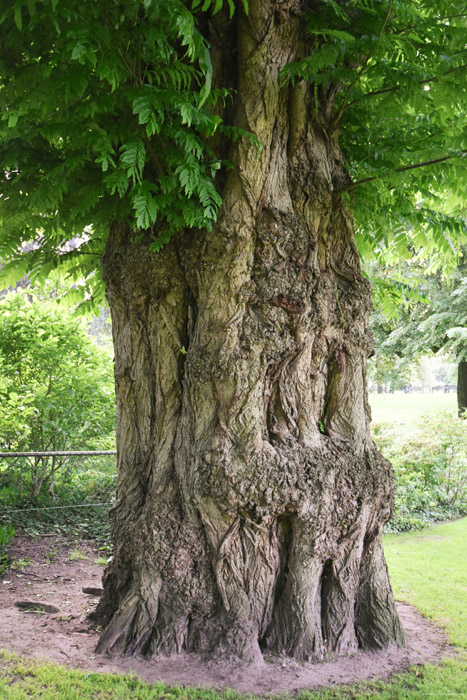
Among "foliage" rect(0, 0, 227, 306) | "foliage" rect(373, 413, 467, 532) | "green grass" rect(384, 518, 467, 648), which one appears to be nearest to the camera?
"foliage" rect(0, 0, 227, 306)

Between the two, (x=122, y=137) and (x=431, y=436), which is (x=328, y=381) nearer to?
(x=122, y=137)

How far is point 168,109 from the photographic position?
11.8ft

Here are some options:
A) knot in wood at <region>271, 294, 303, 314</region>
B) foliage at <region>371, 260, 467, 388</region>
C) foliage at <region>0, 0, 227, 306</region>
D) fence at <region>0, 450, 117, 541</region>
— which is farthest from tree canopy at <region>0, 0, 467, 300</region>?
foliage at <region>371, 260, 467, 388</region>

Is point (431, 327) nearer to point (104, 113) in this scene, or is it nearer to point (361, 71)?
point (361, 71)

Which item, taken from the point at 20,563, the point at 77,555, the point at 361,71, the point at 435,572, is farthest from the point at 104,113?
the point at 435,572

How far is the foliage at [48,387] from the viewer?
855 centimetres

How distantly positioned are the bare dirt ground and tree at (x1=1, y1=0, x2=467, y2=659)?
0.44 feet

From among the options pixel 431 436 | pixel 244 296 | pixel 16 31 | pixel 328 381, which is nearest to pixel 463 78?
pixel 244 296

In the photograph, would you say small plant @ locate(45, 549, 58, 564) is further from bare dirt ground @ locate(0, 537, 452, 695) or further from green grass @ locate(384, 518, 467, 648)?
green grass @ locate(384, 518, 467, 648)

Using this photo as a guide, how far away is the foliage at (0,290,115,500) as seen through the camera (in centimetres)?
855

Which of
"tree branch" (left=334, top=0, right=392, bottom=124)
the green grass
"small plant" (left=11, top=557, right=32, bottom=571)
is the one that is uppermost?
"tree branch" (left=334, top=0, right=392, bottom=124)

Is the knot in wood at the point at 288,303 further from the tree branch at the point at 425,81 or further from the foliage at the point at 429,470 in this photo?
the foliage at the point at 429,470

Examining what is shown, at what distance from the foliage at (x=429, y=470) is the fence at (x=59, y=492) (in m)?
4.95

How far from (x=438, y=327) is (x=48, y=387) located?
12.6 metres
